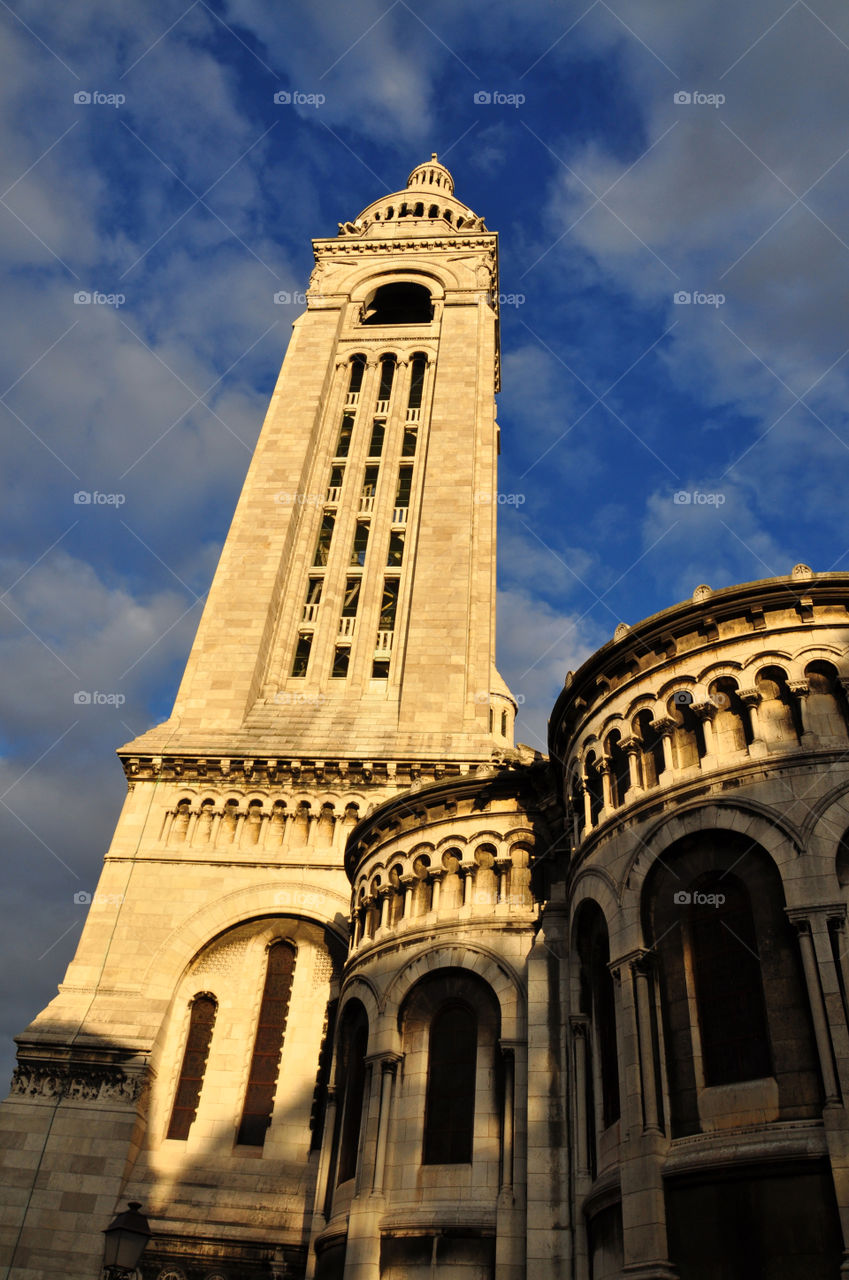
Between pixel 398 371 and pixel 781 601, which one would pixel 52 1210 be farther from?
pixel 398 371

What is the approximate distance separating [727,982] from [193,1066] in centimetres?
1938

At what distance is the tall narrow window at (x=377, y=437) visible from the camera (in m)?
49.3

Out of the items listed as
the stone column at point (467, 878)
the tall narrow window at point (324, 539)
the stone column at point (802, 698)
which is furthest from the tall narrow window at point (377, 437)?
the stone column at point (802, 698)

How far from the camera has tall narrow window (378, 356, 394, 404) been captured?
51938 mm

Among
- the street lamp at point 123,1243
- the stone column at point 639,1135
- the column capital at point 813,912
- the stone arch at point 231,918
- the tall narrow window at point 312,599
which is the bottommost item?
the street lamp at point 123,1243

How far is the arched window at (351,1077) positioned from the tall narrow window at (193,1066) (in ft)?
22.2

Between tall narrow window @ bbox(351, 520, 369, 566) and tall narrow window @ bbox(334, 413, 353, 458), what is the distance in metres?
4.46

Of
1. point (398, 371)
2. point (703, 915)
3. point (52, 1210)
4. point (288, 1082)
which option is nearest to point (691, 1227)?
point (703, 915)

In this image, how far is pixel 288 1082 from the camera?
29812mm

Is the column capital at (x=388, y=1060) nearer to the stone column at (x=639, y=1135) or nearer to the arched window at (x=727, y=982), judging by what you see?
the stone column at (x=639, y=1135)

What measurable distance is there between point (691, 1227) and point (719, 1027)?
3052mm

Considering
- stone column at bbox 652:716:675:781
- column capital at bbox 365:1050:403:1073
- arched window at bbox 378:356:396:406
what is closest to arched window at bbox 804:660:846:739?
stone column at bbox 652:716:675:781

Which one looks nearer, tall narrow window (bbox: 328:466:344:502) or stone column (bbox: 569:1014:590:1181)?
stone column (bbox: 569:1014:590:1181)

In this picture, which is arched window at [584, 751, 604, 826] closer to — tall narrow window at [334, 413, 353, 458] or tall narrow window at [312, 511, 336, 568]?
tall narrow window at [312, 511, 336, 568]
